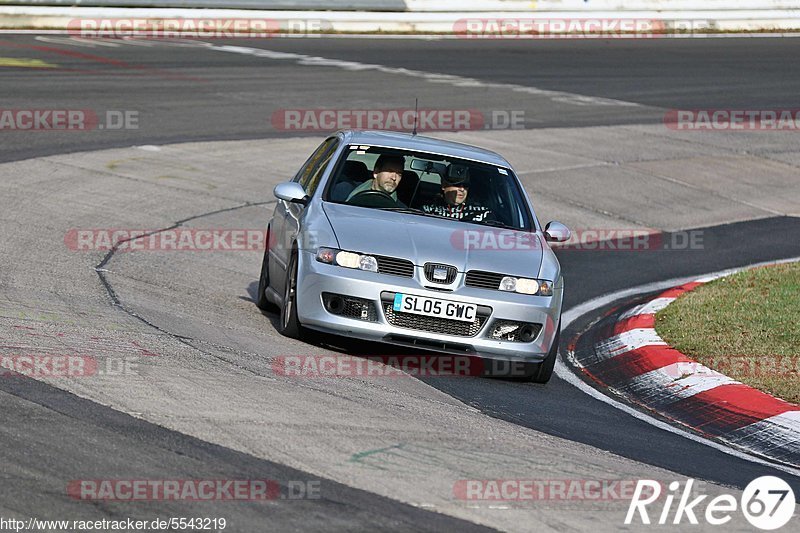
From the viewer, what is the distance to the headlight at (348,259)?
8742 mm

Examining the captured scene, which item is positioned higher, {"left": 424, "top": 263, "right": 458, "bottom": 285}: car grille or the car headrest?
the car headrest

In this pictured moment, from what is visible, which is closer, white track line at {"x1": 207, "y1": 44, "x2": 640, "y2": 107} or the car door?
the car door

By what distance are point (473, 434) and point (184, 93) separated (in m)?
15.2

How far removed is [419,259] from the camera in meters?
8.73

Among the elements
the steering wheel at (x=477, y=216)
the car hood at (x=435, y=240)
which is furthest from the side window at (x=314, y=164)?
the steering wheel at (x=477, y=216)

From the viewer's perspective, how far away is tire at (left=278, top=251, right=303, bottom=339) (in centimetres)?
901

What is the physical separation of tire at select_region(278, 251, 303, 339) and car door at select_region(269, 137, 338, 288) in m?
0.23

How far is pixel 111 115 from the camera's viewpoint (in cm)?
1884
